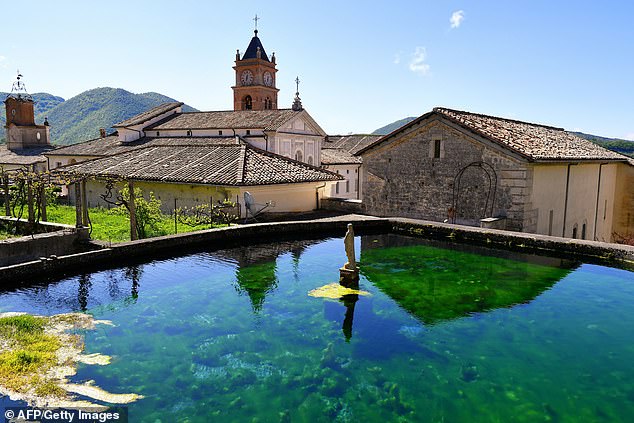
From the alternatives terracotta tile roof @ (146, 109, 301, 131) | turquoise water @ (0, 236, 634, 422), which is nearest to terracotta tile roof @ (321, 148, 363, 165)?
terracotta tile roof @ (146, 109, 301, 131)

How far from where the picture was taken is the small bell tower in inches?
2320

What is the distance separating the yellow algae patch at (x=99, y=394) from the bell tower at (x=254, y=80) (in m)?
43.5

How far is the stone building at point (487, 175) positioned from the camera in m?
17.4

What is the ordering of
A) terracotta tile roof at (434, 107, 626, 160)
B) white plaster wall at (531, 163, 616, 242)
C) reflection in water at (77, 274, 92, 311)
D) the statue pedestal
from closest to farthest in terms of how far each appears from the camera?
reflection in water at (77, 274, 92, 311), the statue pedestal, terracotta tile roof at (434, 107, 626, 160), white plaster wall at (531, 163, 616, 242)

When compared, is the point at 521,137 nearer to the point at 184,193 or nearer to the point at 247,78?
the point at 184,193

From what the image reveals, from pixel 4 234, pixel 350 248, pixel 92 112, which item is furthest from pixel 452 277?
pixel 92 112

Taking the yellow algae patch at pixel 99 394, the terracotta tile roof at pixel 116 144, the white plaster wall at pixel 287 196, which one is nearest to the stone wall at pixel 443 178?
the white plaster wall at pixel 287 196

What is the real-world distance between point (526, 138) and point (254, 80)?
34.3 metres

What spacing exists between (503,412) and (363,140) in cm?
4535

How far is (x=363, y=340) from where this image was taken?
27.7 ft

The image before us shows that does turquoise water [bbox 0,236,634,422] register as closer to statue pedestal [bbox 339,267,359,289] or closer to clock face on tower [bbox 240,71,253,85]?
statue pedestal [bbox 339,267,359,289]

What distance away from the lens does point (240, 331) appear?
8.69 meters

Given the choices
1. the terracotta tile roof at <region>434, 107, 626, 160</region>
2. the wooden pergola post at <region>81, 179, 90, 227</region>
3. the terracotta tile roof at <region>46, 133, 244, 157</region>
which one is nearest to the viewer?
the wooden pergola post at <region>81, 179, 90, 227</region>

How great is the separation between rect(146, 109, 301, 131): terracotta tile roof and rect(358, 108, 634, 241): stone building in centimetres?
1328
